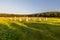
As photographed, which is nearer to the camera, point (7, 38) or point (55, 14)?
point (7, 38)

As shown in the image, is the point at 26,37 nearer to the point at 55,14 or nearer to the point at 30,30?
the point at 30,30

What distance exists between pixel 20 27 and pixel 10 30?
2731 millimetres

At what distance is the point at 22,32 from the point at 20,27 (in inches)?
175

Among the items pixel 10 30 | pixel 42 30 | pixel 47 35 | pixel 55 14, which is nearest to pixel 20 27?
pixel 10 30

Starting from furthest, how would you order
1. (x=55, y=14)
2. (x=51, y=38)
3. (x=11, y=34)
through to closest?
(x=55, y=14) → (x=11, y=34) → (x=51, y=38)

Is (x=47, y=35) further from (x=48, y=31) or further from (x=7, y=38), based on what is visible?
(x=7, y=38)

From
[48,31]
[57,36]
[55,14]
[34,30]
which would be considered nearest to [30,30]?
[34,30]

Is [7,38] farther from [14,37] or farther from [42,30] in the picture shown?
[42,30]

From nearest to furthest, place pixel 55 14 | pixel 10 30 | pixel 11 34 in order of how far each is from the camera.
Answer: pixel 11 34, pixel 10 30, pixel 55 14

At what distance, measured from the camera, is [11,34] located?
36906 millimetres

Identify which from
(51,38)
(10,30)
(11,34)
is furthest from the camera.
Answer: (10,30)

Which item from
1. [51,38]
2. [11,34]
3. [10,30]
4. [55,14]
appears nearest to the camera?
[51,38]

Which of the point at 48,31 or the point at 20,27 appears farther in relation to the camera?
the point at 20,27

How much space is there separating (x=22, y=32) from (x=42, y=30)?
378 centimetres
